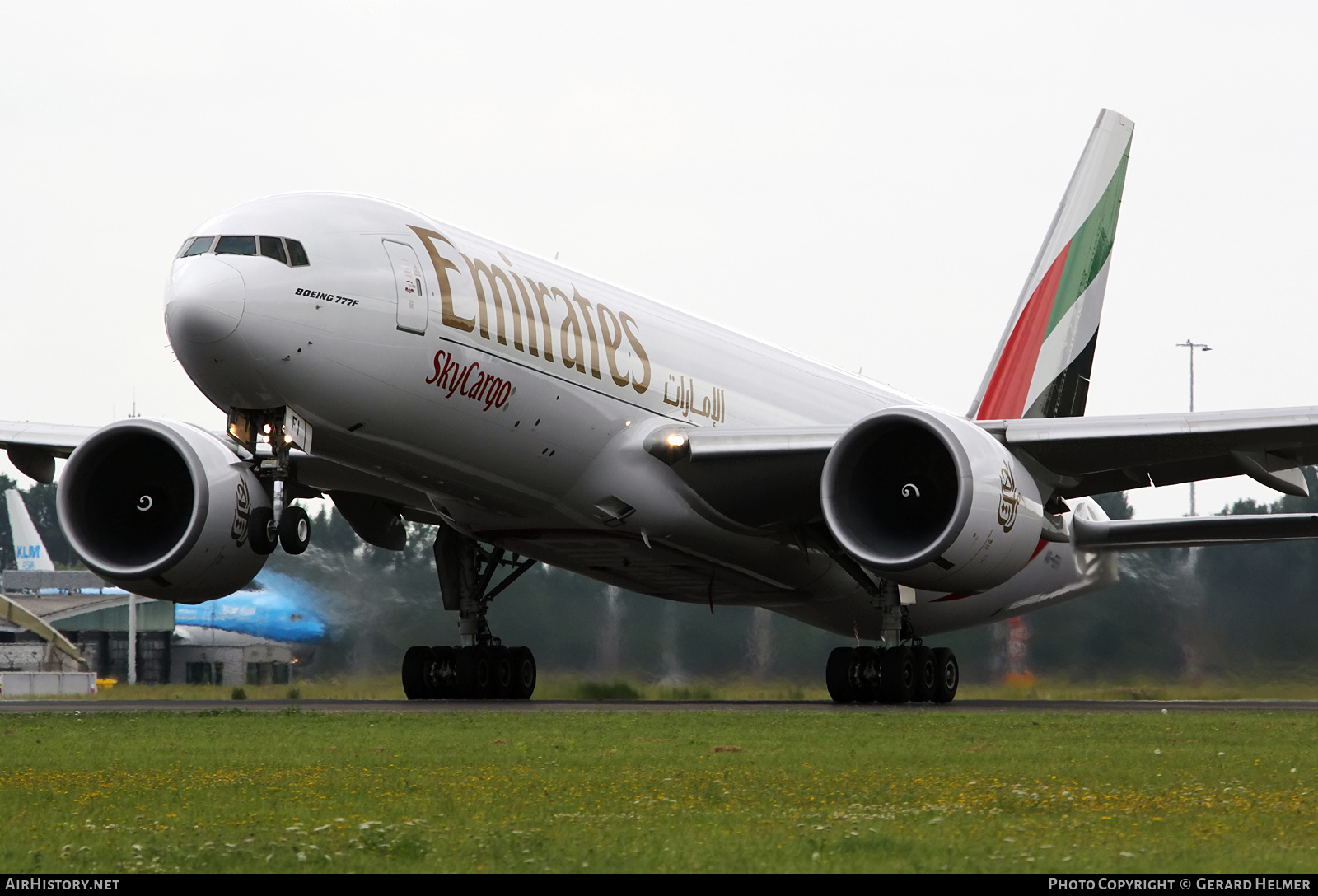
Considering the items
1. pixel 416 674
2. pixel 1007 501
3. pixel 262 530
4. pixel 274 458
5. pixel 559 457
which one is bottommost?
pixel 416 674

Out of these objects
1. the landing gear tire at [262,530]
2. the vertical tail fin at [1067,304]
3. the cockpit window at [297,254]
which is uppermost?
the vertical tail fin at [1067,304]

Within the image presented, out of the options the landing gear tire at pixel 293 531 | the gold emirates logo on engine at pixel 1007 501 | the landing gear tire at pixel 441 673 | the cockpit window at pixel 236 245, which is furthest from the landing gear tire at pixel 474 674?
the gold emirates logo on engine at pixel 1007 501

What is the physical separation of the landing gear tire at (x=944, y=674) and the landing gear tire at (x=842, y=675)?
41.1 inches

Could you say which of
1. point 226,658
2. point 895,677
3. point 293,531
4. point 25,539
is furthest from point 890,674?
point 25,539

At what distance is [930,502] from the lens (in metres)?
17.1

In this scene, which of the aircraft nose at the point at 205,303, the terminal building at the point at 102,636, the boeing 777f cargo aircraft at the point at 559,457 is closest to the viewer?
the aircraft nose at the point at 205,303

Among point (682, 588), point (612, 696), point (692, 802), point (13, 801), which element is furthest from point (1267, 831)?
point (612, 696)

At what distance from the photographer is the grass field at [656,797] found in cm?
611

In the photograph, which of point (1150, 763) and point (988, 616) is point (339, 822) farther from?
point (988, 616)

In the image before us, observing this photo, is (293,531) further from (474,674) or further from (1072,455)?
(1072,455)

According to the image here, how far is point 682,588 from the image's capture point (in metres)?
20.5

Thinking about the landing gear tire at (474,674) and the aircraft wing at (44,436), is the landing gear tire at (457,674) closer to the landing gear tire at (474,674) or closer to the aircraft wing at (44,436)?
the landing gear tire at (474,674)

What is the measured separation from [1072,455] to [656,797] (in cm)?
1051

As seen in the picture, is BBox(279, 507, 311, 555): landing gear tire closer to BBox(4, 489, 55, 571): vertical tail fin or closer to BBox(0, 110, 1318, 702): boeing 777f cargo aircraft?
BBox(0, 110, 1318, 702): boeing 777f cargo aircraft
